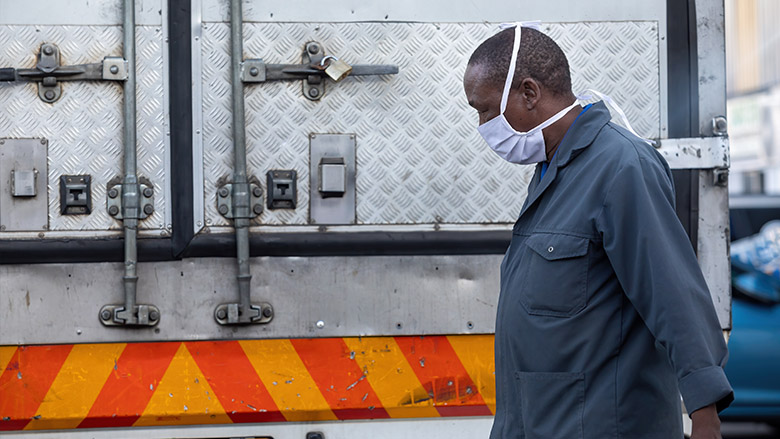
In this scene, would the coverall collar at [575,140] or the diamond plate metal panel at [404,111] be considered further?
the diamond plate metal panel at [404,111]

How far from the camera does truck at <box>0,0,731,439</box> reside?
279cm

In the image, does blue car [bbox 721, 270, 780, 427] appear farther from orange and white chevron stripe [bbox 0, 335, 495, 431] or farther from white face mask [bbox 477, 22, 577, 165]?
white face mask [bbox 477, 22, 577, 165]

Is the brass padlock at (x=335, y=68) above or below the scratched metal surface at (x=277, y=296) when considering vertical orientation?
above

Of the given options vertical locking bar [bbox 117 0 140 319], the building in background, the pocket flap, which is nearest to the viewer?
the pocket flap

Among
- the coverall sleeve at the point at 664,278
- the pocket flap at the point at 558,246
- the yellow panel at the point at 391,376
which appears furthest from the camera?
the yellow panel at the point at 391,376

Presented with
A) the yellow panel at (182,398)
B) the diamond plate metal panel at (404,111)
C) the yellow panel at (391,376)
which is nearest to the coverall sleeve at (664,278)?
the diamond plate metal panel at (404,111)

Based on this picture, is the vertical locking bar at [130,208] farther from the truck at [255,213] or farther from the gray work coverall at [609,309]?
the gray work coverall at [609,309]

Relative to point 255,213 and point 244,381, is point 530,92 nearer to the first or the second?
point 255,213

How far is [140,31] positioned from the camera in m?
2.82

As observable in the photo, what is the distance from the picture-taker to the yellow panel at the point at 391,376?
287cm

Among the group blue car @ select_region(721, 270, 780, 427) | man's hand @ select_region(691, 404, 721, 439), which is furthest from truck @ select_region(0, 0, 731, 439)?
blue car @ select_region(721, 270, 780, 427)

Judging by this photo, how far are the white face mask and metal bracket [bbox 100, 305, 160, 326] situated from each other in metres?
1.20

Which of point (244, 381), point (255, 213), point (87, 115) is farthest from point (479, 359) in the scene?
point (87, 115)

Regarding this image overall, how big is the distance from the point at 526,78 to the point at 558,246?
0.43 metres
